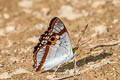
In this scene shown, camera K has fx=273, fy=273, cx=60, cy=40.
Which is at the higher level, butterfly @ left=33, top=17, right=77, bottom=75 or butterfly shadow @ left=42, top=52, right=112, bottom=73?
butterfly @ left=33, top=17, right=77, bottom=75

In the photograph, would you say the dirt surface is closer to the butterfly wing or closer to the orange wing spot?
the butterfly wing

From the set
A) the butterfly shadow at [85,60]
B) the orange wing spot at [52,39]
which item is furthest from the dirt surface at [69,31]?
the orange wing spot at [52,39]

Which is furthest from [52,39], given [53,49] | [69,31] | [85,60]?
[69,31]

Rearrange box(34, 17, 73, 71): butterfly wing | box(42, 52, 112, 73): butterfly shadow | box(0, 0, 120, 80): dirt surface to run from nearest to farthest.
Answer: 1. box(34, 17, 73, 71): butterfly wing
2. box(0, 0, 120, 80): dirt surface
3. box(42, 52, 112, 73): butterfly shadow

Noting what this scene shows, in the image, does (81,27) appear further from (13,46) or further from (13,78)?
(13,78)

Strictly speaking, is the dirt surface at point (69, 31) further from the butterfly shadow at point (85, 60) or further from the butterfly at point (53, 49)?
the butterfly at point (53, 49)

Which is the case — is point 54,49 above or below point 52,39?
below

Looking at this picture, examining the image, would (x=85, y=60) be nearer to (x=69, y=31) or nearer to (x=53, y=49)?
(x=53, y=49)

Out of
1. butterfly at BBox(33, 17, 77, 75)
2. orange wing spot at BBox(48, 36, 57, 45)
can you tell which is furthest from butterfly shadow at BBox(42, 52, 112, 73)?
orange wing spot at BBox(48, 36, 57, 45)
